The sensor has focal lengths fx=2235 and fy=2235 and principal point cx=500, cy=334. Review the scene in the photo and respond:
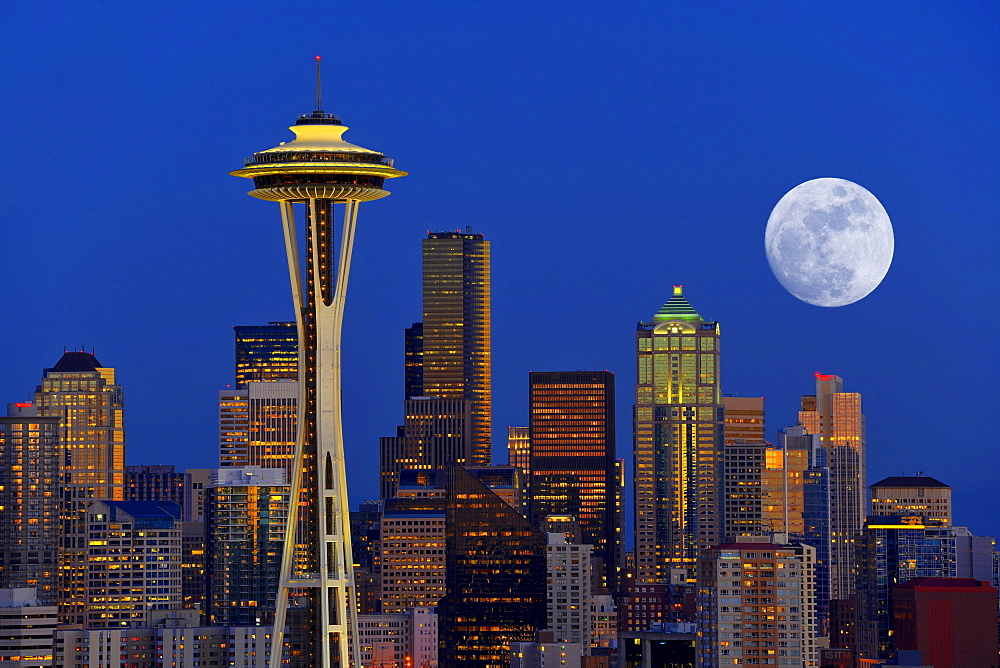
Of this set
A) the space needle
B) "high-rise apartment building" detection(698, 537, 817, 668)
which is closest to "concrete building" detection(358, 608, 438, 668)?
"high-rise apartment building" detection(698, 537, 817, 668)

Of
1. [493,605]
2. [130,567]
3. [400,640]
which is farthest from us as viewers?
[493,605]

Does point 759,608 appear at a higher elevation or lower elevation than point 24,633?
higher

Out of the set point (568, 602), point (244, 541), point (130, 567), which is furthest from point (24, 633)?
point (568, 602)

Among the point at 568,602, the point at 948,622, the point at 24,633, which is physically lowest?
the point at 948,622

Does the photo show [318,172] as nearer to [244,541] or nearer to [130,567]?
[244,541]

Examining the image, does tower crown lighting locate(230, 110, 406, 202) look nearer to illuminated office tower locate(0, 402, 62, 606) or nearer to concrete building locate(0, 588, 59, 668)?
concrete building locate(0, 588, 59, 668)

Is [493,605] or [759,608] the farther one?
[493,605]

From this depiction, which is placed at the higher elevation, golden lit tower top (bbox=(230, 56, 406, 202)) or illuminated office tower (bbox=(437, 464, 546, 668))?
golden lit tower top (bbox=(230, 56, 406, 202))

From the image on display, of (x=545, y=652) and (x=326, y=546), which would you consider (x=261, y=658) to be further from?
(x=326, y=546)
